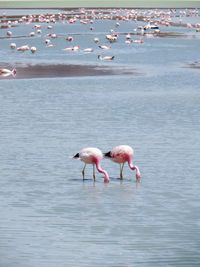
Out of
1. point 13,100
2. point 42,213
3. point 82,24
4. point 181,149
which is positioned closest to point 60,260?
point 42,213

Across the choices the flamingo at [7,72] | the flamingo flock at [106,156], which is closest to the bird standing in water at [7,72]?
the flamingo at [7,72]

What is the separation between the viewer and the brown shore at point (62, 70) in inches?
1920

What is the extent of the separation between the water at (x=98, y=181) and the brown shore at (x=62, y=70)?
24.8ft

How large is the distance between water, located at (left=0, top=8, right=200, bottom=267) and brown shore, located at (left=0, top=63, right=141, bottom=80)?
756 cm

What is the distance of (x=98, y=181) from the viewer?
65.7 ft

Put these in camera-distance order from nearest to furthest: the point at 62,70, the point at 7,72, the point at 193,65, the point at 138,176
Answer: the point at 138,176, the point at 7,72, the point at 62,70, the point at 193,65

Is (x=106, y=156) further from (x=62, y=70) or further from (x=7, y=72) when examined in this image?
(x=62, y=70)

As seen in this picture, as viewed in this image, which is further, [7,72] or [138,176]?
[7,72]

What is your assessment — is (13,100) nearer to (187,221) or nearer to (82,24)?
(187,221)

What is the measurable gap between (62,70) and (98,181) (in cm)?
3234

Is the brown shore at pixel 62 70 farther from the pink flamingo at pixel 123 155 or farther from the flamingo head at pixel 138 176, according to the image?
the flamingo head at pixel 138 176

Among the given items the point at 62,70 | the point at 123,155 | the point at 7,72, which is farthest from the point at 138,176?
the point at 62,70

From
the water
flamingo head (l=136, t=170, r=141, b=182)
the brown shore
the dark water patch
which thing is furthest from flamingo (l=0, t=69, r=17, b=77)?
flamingo head (l=136, t=170, r=141, b=182)

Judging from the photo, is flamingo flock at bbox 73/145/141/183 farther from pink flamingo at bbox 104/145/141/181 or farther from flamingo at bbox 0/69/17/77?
flamingo at bbox 0/69/17/77
